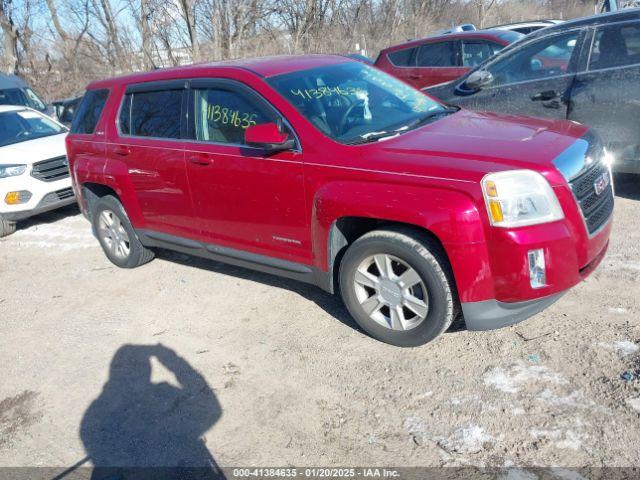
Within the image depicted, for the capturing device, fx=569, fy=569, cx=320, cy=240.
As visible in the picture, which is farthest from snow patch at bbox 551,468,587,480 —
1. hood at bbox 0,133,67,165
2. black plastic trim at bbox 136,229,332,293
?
hood at bbox 0,133,67,165

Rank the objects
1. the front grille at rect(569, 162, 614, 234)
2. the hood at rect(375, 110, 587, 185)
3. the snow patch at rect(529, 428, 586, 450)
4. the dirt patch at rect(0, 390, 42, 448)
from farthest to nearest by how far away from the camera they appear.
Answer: the dirt patch at rect(0, 390, 42, 448), the front grille at rect(569, 162, 614, 234), the hood at rect(375, 110, 587, 185), the snow patch at rect(529, 428, 586, 450)

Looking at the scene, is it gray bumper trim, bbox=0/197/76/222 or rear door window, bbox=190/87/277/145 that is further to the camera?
gray bumper trim, bbox=0/197/76/222

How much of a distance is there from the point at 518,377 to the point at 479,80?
360 cm

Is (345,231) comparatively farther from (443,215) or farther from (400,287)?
(443,215)

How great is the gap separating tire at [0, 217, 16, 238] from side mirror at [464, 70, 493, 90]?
19.5ft

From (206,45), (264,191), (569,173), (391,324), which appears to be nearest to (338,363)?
(391,324)

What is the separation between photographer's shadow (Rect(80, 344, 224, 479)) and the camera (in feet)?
9.89

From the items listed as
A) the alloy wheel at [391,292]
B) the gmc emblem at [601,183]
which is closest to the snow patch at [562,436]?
the alloy wheel at [391,292]

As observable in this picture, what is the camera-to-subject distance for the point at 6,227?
743 cm

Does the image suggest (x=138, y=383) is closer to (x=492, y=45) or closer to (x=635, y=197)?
(x=635, y=197)

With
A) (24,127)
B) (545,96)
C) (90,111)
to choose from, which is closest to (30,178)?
(24,127)

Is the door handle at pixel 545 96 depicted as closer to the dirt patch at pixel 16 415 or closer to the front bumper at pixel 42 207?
the dirt patch at pixel 16 415

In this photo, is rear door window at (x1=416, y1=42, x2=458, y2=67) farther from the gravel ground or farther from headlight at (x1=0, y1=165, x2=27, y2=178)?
headlight at (x1=0, y1=165, x2=27, y2=178)

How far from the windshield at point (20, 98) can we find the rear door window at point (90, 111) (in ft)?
25.5
